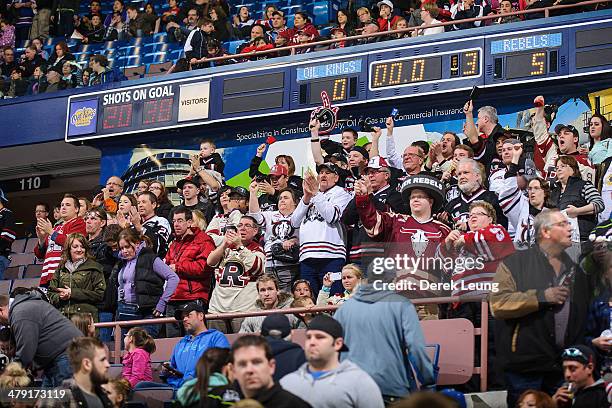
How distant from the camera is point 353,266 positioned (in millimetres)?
9219

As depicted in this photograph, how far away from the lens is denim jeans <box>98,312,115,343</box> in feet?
36.7

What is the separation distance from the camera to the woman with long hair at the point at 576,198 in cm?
1013

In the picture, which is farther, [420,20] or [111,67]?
[111,67]

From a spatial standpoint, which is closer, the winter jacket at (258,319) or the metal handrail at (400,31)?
the winter jacket at (258,319)

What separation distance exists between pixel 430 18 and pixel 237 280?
5.68 metres

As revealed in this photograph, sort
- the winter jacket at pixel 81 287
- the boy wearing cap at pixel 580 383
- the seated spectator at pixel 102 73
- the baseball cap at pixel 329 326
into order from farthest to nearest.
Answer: the seated spectator at pixel 102 73 < the winter jacket at pixel 81 287 < the boy wearing cap at pixel 580 383 < the baseball cap at pixel 329 326

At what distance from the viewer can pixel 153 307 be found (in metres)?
11.1

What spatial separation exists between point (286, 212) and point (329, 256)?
867 millimetres

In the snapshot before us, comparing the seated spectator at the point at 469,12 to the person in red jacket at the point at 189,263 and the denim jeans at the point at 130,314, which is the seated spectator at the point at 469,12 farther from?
the denim jeans at the point at 130,314

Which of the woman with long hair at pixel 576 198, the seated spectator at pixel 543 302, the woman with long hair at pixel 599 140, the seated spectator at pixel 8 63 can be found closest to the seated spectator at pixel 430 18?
the woman with long hair at pixel 599 140

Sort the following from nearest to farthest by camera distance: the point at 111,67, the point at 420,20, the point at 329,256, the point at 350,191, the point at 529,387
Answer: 1. the point at 529,387
2. the point at 329,256
3. the point at 350,191
4. the point at 420,20
5. the point at 111,67

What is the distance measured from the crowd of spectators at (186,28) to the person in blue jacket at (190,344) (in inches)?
270

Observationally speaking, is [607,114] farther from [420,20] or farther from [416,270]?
[416,270]

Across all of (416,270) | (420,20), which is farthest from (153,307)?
(420,20)
